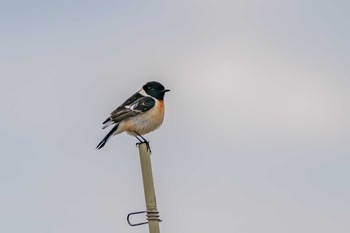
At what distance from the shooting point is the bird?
1695 cm

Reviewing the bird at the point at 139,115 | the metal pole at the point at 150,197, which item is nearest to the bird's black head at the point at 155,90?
the bird at the point at 139,115

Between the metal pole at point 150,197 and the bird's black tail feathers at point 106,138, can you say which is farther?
the bird's black tail feathers at point 106,138

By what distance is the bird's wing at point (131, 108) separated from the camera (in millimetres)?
16891

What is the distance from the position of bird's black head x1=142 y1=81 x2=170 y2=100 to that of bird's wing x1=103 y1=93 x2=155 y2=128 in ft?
0.64

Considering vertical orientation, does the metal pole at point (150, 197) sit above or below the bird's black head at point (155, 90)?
below

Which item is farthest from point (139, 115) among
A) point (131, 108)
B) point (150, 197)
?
point (150, 197)

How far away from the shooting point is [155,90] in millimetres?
17594

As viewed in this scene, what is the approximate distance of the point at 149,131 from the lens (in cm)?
1727

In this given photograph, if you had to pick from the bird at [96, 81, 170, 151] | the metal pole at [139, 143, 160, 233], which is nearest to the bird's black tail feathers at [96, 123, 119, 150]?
the bird at [96, 81, 170, 151]

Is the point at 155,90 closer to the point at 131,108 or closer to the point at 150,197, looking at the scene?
the point at 131,108

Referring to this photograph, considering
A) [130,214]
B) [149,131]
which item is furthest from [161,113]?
[130,214]

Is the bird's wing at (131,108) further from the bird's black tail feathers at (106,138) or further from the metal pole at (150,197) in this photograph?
the metal pole at (150,197)

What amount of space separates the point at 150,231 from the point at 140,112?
5.75 m

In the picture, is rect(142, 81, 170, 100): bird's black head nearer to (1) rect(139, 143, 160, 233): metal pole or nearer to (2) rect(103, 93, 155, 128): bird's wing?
(2) rect(103, 93, 155, 128): bird's wing
